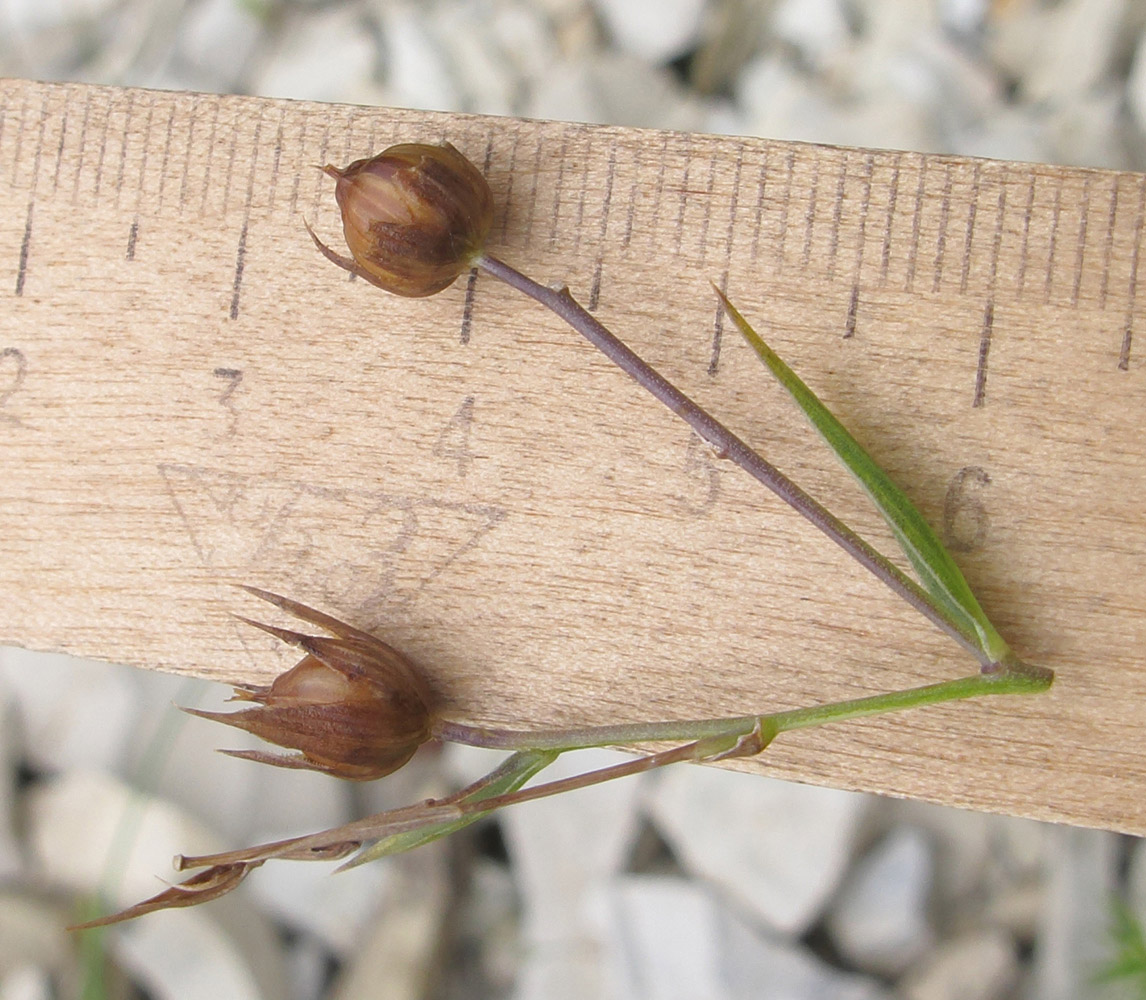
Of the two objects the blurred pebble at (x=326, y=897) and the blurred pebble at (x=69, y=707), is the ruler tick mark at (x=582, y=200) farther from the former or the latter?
the blurred pebble at (x=69, y=707)

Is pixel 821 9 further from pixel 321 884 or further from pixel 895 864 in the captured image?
pixel 321 884

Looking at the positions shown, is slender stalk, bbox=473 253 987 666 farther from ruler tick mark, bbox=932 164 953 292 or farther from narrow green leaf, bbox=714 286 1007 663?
ruler tick mark, bbox=932 164 953 292

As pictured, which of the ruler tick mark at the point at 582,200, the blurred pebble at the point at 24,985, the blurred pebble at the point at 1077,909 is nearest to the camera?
the ruler tick mark at the point at 582,200

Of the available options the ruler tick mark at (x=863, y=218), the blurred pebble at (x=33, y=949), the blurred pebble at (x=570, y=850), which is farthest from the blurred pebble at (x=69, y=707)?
the ruler tick mark at (x=863, y=218)

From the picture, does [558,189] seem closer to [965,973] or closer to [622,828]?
[622,828]

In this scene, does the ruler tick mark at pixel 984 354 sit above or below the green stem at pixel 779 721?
above

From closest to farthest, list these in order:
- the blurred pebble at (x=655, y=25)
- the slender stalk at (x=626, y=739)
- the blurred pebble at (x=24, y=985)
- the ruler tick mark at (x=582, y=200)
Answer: the slender stalk at (x=626, y=739)
the ruler tick mark at (x=582, y=200)
the blurred pebble at (x=24, y=985)
the blurred pebble at (x=655, y=25)

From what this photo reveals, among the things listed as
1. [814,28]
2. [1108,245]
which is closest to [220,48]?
[814,28]
